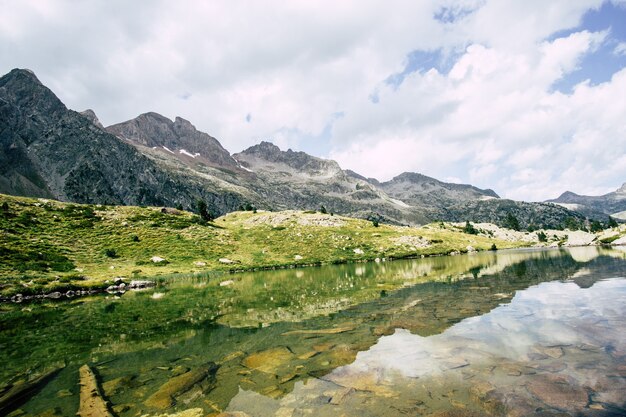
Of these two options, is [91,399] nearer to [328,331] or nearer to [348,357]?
[348,357]

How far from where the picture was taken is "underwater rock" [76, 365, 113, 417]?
10.4m

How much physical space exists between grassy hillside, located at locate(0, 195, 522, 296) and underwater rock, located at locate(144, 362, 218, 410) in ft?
152

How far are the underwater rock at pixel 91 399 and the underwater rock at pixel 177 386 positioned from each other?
4.23ft

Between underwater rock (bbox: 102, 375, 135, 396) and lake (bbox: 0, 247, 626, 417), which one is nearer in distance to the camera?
lake (bbox: 0, 247, 626, 417)

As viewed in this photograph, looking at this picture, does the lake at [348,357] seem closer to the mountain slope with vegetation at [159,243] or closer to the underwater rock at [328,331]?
the underwater rock at [328,331]

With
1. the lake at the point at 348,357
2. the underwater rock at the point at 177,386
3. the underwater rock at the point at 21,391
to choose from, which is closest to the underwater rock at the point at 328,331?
the lake at the point at 348,357

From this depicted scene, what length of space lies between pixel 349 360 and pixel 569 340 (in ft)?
30.1

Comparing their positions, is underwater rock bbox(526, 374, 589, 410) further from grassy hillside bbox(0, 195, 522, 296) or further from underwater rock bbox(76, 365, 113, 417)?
grassy hillside bbox(0, 195, 522, 296)

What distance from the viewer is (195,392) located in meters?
11.7

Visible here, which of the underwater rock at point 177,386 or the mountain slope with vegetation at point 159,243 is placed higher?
the mountain slope with vegetation at point 159,243

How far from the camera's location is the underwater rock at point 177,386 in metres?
11.1

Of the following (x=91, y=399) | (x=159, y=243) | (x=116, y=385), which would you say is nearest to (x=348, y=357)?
(x=116, y=385)

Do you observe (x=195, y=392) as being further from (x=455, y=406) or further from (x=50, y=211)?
(x=50, y=211)

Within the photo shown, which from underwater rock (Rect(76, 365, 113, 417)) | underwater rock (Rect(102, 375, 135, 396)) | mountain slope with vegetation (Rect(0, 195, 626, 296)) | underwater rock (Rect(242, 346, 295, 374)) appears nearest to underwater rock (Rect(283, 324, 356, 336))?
underwater rock (Rect(242, 346, 295, 374))
